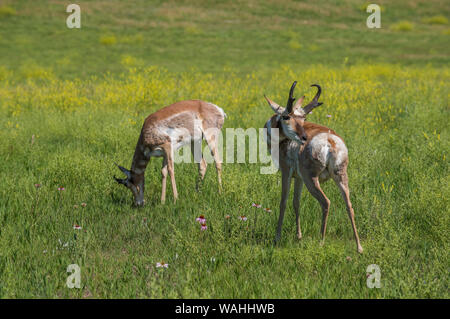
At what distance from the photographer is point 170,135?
768 cm

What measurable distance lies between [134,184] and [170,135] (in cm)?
105

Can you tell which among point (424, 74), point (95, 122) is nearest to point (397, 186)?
point (95, 122)

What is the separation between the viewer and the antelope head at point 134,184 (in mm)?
7039

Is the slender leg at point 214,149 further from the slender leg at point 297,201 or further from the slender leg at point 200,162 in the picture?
the slender leg at point 297,201

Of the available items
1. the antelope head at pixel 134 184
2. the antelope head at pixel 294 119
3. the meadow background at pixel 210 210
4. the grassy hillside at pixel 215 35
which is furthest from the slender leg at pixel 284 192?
the grassy hillside at pixel 215 35

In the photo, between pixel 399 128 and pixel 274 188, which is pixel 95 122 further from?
pixel 399 128

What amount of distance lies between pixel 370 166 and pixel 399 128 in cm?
343

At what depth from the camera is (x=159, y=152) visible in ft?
25.1

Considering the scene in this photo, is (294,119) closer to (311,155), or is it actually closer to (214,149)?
(311,155)

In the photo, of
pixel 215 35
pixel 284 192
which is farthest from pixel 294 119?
pixel 215 35

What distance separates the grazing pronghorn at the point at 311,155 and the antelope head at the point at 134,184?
7.99 ft

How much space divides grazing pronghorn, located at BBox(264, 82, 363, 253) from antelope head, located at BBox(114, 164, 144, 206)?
2.44m

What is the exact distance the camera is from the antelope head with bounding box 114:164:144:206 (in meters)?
7.04

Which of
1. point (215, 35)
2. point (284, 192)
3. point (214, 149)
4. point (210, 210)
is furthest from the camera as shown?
point (215, 35)
